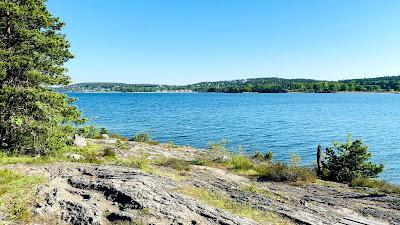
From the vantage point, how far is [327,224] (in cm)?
1404

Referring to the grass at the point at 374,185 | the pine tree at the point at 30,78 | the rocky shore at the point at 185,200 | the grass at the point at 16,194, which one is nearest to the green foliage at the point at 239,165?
the rocky shore at the point at 185,200

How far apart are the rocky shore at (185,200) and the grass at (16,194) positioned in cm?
30

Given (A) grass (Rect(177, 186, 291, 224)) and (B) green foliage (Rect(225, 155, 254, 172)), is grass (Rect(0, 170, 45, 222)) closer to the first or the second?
(A) grass (Rect(177, 186, 291, 224))

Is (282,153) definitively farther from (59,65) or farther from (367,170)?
(59,65)

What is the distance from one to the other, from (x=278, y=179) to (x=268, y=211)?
303 inches

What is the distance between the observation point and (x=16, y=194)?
13664mm

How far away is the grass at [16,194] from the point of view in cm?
1226

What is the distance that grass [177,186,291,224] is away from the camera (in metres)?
14.1

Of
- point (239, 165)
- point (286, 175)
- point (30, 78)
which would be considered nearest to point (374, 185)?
point (286, 175)

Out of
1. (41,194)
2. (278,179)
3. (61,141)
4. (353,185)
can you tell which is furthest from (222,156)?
(41,194)

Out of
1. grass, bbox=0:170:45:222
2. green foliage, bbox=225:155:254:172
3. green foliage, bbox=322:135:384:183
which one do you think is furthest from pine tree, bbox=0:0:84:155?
green foliage, bbox=322:135:384:183

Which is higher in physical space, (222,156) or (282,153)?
(222,156)

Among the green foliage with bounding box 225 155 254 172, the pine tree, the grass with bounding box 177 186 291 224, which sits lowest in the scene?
the green foliage with bounding box 225 155 254 172

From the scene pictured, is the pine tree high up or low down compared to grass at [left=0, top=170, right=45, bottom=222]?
up
